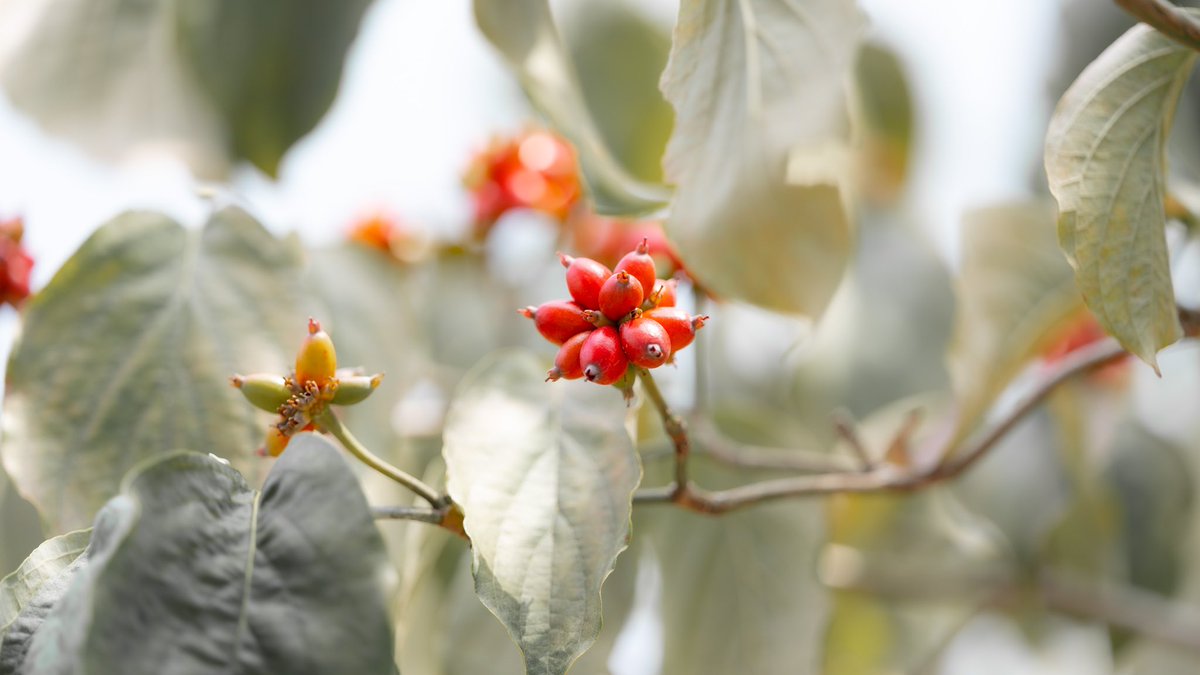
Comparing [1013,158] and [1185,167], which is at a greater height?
[1185,167]

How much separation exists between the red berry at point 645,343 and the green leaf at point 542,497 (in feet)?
0.19

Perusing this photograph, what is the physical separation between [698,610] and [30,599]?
1.41ft

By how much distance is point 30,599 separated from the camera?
1.38ft

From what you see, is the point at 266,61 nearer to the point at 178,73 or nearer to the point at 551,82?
the point at 178,73

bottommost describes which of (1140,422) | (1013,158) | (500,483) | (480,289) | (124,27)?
(1140,422)

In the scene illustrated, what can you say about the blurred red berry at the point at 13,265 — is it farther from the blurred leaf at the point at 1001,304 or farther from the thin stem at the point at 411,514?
the blurred leaf at the point at 1001,304

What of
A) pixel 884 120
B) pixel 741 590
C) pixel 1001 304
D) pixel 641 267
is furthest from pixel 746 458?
pixel 884 120

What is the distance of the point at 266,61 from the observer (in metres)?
0.79

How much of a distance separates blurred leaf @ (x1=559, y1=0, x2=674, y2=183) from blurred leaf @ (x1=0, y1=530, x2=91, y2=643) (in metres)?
0.63

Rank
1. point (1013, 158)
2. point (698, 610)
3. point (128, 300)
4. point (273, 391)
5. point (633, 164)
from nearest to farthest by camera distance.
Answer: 1. point (273, 391)
2. point (128, 300)
3. point (698, 610)
4. point (633, 164)
5. point (1013, 158)

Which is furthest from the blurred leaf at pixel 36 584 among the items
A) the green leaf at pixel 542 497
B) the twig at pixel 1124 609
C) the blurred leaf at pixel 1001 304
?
the twig at pixel 1124 609

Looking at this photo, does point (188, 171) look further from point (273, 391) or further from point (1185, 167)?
point (1185, 167)

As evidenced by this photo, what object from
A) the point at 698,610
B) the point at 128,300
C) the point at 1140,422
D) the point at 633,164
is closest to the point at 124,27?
the point at 128,300

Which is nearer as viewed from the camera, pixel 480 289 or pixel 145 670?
pixel 145 670
